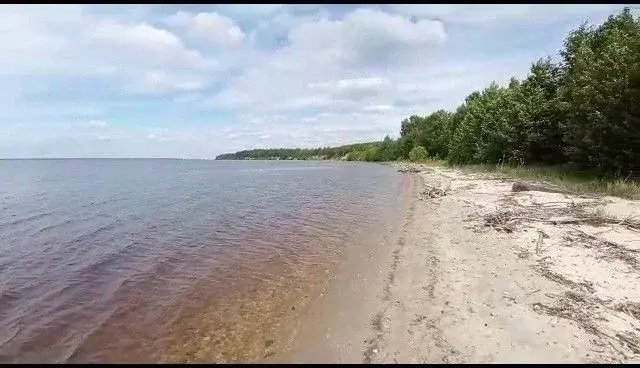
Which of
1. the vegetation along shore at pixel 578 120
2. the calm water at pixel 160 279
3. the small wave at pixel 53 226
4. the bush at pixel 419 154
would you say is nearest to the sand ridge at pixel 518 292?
the calm water at pixel 160 279

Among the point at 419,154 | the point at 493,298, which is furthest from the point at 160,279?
the point at 419,154

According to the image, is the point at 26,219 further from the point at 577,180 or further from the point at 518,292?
the point at 577,180

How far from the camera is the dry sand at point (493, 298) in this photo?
6.33 meters

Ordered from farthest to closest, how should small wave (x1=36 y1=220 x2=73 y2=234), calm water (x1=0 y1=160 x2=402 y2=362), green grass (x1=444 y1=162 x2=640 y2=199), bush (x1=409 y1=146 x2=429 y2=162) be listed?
bush (x1=409 y1=146 x2=429 y2=162) → small wave (x1=36 y1=220 x2=73 y2=234) → green grass (x1=444 y1=162 x2=640 y2=199) → calm water (x1=0 y1=160 x2=402 y2=362)

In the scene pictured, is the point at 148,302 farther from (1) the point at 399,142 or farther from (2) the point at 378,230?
(1) the point at 399,142

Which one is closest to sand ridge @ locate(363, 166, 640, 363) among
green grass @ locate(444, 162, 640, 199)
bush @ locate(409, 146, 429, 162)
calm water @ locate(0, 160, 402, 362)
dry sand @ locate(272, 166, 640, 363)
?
dry sand @ locate(272, 166, 640, 363)

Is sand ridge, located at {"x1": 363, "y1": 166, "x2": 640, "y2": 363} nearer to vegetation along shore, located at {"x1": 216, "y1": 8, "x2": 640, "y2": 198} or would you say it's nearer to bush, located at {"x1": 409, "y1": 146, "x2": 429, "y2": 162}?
vegetation along shore, located at {"x1": 216, "y1": 8, "x2": 640, "y2": 198}

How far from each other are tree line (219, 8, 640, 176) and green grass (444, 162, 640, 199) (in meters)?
A: 1.03

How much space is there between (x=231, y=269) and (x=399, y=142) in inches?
5063

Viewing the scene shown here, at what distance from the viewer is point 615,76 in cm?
2108

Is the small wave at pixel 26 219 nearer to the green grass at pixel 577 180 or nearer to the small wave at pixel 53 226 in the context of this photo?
the small wave at pixel 53 226

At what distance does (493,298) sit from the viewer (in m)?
8.29

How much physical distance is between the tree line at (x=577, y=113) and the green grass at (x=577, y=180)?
3.39ft

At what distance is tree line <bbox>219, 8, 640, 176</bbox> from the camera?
20781mm
